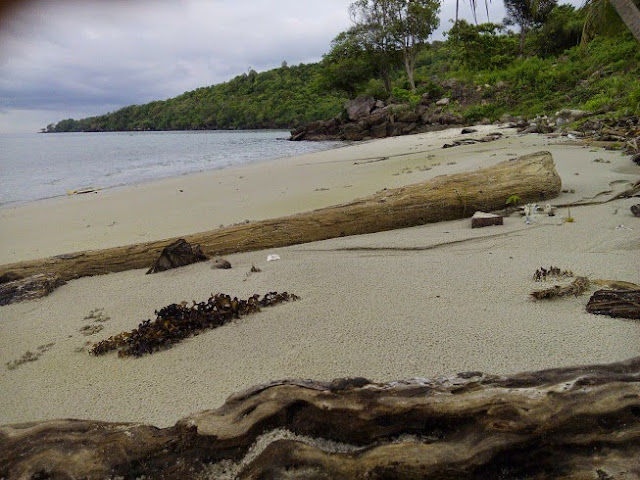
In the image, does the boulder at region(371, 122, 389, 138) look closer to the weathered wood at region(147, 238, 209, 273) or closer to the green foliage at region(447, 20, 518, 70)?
the green foliage at region(447, 20, 518, 70)

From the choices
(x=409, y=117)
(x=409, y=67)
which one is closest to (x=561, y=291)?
(x=409, y=117)

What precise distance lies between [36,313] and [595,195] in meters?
6.04

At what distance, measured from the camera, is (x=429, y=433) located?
1368mm

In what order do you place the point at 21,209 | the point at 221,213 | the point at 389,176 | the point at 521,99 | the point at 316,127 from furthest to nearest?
the point at 316,127 < the point at 521,99 < the point at 21,209 < the point at 389,176 < the point at 221,213

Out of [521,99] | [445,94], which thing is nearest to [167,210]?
[521,99]

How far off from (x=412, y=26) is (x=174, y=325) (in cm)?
3947

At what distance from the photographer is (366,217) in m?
5.02

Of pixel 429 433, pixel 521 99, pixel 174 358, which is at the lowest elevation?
pixel 174 358

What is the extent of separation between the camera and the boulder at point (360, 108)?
113ft

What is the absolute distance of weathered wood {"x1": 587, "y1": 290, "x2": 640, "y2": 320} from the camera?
2.35 meters

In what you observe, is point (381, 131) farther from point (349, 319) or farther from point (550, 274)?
point (349, 319)

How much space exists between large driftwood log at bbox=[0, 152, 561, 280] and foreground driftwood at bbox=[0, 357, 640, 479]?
3179 millimetres

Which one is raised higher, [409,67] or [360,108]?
[409,67]

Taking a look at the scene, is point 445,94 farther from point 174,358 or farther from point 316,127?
point 174,358
